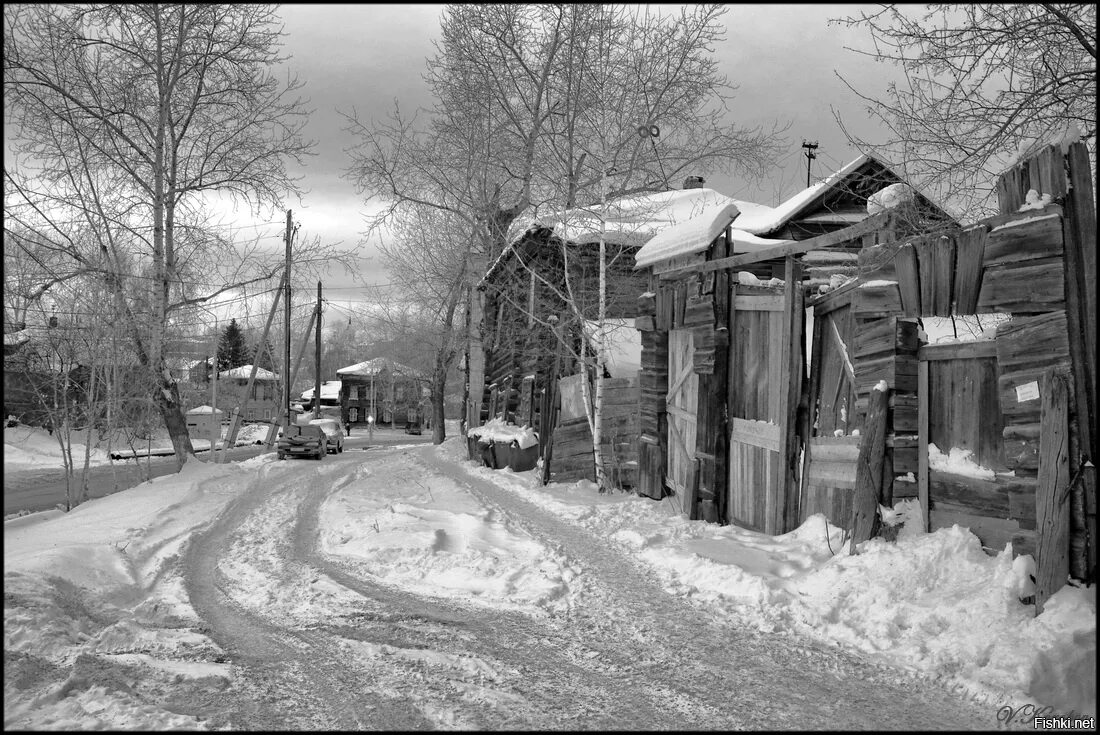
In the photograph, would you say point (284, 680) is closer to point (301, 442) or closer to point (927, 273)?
point (927, 273)

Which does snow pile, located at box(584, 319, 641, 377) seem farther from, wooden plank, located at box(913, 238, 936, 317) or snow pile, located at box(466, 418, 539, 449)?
wooden plank, located at box(913, 238, 936, 317)

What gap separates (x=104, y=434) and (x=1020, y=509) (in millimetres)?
15304

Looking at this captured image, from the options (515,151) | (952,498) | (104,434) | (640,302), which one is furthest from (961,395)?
(104,434)

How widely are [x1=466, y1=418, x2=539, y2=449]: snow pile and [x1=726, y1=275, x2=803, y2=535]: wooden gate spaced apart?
8.44 m

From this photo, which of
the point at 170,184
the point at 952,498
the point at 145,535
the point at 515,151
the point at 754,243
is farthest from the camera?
the point at 754,243

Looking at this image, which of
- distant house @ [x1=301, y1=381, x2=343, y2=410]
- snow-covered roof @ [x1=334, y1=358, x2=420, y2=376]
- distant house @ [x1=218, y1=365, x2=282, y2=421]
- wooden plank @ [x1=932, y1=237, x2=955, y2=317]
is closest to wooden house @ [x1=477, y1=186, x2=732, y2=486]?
wooden plank @ [x1=932, y1=237, x2=955, y2=317]

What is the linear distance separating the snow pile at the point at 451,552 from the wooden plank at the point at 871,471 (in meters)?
2.35

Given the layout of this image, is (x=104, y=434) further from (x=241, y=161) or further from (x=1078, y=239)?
(x=1078, y=239)

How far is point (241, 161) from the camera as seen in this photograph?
16.4 meters

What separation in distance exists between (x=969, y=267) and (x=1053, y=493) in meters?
1.65

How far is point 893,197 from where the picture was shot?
642cm

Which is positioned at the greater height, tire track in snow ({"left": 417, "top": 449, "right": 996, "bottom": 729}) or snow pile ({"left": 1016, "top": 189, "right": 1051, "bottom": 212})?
snow pile ({"left": 1016, "top": 189, "right": 1051, "bottom": 212})

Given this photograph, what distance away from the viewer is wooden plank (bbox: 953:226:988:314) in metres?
5.34

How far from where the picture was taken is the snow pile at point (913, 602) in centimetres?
412
